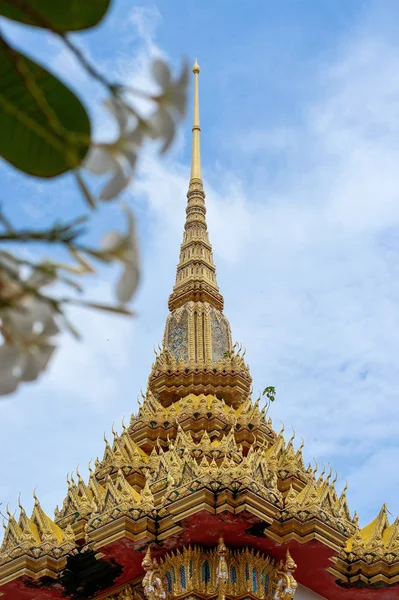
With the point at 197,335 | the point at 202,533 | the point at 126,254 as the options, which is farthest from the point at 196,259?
the point at 126,254

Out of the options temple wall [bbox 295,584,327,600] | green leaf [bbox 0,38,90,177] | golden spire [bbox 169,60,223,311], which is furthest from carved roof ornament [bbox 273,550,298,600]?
green leaf [bbox 0,38,90,177]

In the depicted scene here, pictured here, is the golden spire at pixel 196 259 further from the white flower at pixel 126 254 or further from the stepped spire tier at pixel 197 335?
the white flower at pixel 126 254

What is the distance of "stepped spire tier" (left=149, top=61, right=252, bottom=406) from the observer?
17984 mm

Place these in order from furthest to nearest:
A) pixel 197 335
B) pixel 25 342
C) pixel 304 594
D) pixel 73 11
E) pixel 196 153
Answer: pixel 196 153 < pixel 197 335 < pixel 304 594 < pixel 73 11 < pixel 25 342

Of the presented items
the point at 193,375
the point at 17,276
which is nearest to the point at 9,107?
the point at 17,276

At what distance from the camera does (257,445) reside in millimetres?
15953

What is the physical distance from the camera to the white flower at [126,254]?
53.5 inches

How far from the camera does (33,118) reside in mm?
1720

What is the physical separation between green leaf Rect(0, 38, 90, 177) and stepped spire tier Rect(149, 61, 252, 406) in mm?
16150

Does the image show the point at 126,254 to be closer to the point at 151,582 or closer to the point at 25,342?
the point at 25,342

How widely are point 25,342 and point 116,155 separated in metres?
0.37

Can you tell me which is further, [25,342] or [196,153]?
[196,153]

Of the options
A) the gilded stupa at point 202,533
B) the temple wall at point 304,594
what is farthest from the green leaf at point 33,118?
the temple wall at point 304,594

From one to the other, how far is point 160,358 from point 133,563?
654 centimetres
